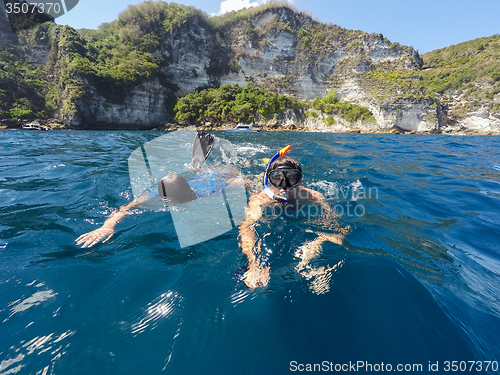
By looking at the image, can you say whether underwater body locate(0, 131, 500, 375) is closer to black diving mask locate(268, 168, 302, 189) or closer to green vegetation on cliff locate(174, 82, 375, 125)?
black diving mask locate(268, 168, 302, 189)

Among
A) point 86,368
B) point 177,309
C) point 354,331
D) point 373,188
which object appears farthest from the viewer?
point 373,188

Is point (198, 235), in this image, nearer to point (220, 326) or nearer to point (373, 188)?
point (220, 326)

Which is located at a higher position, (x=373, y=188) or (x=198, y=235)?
(x=373, y=188)

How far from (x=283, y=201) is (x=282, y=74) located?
60608 millimetres

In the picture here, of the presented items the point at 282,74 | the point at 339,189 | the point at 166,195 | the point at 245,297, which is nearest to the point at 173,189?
the point at 166,195

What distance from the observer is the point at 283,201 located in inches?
122

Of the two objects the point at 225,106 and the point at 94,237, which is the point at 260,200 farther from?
the point at 225,106

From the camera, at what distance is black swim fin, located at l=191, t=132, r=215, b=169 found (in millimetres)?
5938

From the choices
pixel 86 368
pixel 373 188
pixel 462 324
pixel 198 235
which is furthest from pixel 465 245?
pixel 86 368

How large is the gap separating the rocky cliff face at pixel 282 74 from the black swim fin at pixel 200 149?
3766 centimetres

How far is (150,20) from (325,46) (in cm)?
4602

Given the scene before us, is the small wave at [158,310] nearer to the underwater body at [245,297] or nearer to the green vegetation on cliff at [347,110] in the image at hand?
the underwater body at [245,297]

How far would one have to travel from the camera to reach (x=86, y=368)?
1251 mm

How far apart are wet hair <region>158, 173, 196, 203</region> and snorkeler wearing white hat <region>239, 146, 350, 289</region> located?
118cm
